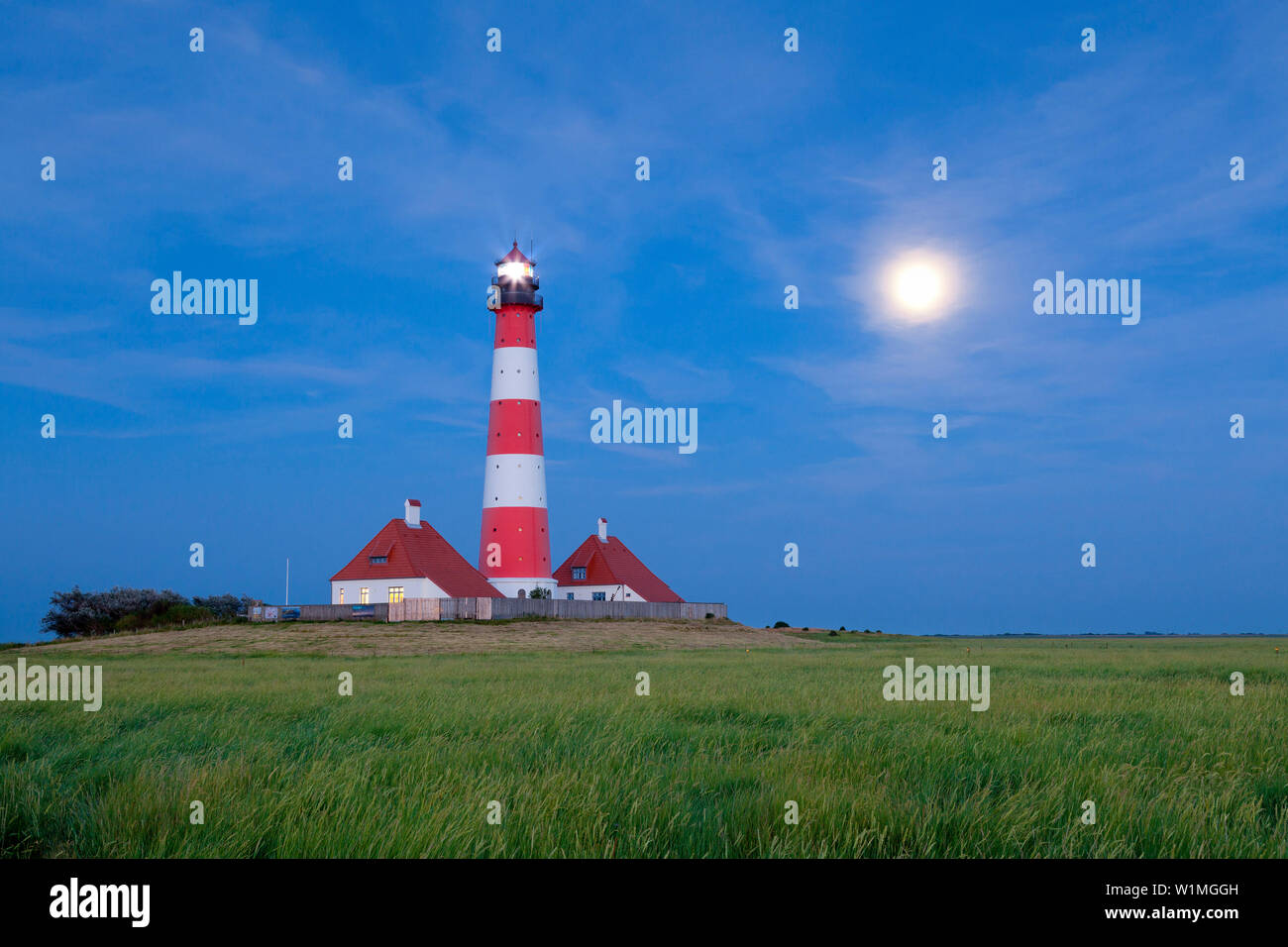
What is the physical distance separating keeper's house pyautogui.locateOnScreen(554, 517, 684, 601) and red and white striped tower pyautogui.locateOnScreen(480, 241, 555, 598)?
253 inches

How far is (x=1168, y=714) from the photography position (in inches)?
385

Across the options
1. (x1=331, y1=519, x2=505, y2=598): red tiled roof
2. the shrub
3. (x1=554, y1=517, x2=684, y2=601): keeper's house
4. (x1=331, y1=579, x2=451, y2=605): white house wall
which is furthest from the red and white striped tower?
the shrub

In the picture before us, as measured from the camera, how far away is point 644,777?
5723 mm

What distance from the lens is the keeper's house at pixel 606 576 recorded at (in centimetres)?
6094

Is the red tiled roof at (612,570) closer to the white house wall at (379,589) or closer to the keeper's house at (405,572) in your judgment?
the keeper's house at (405,572)

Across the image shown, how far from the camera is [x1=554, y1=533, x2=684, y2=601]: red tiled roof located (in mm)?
61625

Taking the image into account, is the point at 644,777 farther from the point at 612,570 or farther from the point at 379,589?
the point at 612,570

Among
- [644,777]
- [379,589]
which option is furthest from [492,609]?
[644,777]

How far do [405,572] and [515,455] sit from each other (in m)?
9.74

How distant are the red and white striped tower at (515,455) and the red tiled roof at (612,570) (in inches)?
318

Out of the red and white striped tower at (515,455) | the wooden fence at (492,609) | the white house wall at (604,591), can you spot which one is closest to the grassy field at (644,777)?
the wooden fence at (492,609)

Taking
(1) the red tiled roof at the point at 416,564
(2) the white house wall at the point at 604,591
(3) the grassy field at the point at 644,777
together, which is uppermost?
(1) the red tiled roof at the point at 416,564

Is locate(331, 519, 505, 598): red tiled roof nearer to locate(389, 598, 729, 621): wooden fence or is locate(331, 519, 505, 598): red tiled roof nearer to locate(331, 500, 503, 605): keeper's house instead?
locate(331, 500, 503, 605): keeper's house

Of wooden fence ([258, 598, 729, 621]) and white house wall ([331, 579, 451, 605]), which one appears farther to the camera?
white house wall ([331, 579, 451, 605])
